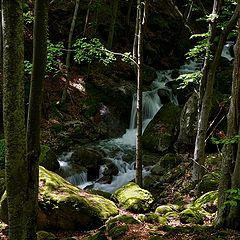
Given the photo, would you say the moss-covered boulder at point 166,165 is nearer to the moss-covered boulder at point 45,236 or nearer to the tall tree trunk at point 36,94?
the moss-covered boulder at point 45,236

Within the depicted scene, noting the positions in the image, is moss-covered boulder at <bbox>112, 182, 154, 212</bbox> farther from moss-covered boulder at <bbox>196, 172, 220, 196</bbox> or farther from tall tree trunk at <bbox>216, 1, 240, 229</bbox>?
tall tree trunk at <bbox>216, 1, 240, 229</bbox>

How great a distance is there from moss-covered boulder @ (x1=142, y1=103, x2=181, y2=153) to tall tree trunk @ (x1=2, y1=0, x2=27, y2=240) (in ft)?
36.4

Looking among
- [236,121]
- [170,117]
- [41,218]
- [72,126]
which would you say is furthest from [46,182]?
[170,117]

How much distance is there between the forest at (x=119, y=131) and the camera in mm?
3928

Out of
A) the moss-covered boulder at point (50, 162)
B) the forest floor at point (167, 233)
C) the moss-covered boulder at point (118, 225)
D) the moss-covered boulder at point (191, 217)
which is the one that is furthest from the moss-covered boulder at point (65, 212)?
the moss-covered boulder at point (50, 162)

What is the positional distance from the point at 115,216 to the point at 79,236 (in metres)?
1.13

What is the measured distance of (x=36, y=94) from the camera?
4070 mm

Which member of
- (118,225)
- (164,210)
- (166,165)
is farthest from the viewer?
(166,165)

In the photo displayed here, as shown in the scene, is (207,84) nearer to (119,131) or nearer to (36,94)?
(36,94)

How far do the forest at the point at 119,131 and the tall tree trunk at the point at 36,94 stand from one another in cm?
1

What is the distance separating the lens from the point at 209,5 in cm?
3008

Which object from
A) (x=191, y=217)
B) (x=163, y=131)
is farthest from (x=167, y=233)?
(x=163, y=131)

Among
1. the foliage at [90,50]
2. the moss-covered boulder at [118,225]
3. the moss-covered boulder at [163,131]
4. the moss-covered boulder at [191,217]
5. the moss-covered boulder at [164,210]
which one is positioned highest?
the foliage at [90,50]

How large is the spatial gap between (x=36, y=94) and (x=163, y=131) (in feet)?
36.6
